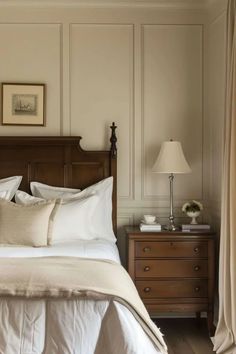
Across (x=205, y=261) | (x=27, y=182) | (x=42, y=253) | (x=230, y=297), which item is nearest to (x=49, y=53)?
(x=27, y=182)

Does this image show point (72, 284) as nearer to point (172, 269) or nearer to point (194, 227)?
point (172, 269)

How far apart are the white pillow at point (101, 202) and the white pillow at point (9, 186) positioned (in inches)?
5.2

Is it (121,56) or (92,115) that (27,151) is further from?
(121,56)

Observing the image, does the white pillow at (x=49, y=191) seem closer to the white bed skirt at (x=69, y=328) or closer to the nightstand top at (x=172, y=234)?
the nightstand top at (x=172, y=234)

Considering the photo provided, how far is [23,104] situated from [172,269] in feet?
6.37

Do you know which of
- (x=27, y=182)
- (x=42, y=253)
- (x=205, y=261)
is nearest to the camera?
(x=42, y=253)

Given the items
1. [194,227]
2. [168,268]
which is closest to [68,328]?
[168,268]

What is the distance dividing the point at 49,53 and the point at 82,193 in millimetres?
1313

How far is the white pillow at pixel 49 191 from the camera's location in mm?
3984

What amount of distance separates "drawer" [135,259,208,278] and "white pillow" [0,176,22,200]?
1182 millimetres

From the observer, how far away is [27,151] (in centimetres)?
412

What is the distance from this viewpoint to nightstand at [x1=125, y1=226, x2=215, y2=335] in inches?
150

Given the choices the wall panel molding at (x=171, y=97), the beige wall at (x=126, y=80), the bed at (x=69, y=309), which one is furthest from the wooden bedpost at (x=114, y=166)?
the bed at (x=69, y=309)

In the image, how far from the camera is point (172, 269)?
3.82 meters
